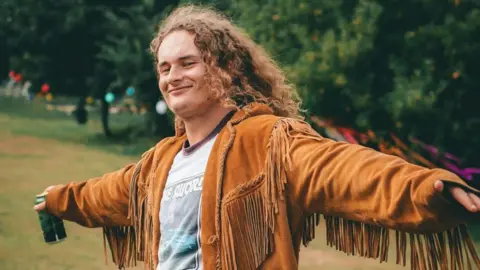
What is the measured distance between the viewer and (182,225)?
243 cm

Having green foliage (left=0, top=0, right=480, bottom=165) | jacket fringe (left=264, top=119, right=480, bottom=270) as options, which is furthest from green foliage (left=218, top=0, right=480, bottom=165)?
jacket fringe (left=264, top=119, right=480, bottom=270)

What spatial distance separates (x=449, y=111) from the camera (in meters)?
7.61

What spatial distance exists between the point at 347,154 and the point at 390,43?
6.44m

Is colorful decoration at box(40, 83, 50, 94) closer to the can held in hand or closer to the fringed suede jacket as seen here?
the can held in hand

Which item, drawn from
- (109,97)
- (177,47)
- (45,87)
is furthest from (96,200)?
(45,87)

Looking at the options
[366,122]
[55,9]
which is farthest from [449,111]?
[55,9]

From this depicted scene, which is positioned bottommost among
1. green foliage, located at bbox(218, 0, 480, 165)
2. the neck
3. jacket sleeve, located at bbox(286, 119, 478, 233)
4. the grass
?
the grass

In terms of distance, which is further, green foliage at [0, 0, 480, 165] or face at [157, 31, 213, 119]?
green foliage at [0, 0, 480, 165]

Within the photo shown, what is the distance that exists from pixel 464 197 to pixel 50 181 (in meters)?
8.90

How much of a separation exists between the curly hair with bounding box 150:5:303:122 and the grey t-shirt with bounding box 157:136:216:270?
216 millimetres

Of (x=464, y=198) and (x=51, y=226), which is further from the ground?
(x=464, y=198)

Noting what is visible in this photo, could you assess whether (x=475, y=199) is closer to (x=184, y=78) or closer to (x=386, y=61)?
(x=184, y=78)

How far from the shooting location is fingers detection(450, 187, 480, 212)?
1.68 meters

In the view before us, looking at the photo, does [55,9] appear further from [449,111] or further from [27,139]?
[449,111]
